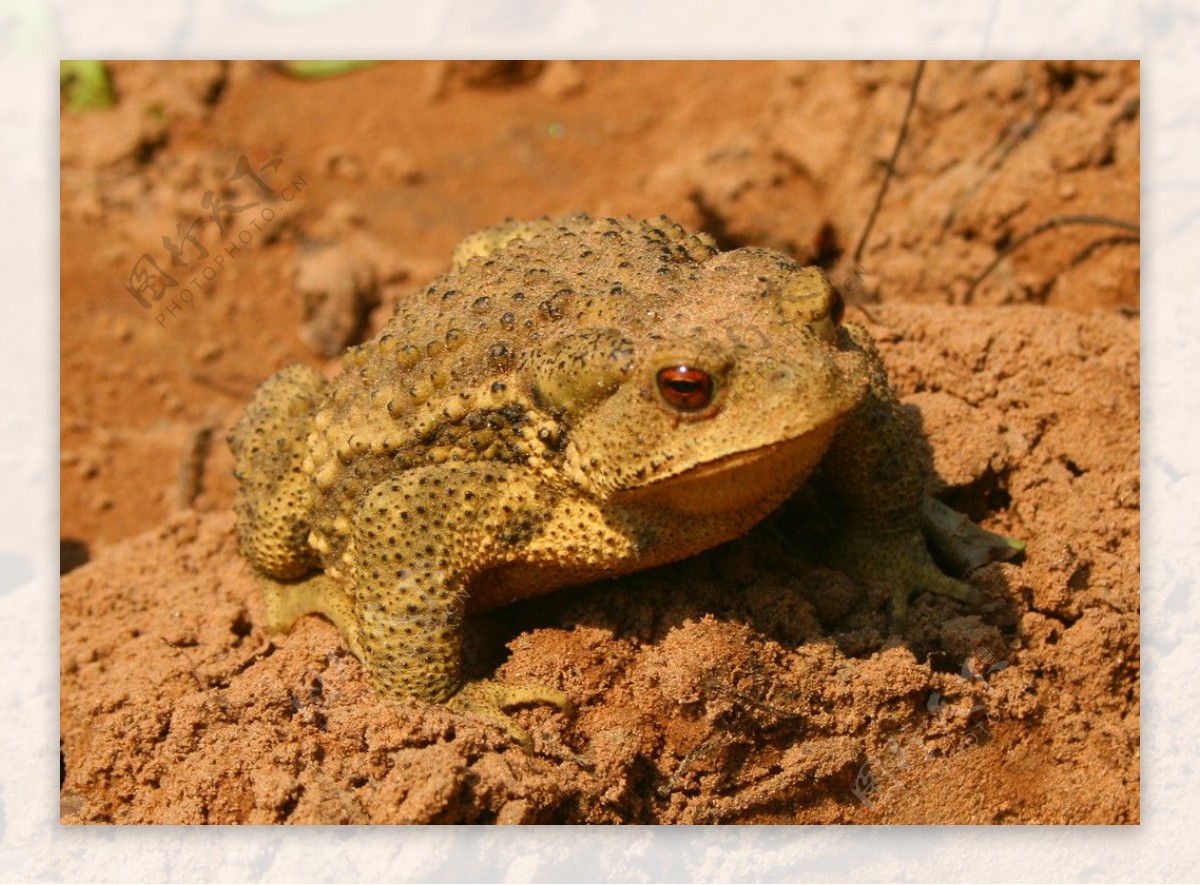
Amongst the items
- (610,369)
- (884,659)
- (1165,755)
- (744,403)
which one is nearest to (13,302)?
(610,369)

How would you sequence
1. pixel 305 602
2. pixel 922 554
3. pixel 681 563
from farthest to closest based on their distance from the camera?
pixel 305 602
pixel 922 554
pixel 681 563

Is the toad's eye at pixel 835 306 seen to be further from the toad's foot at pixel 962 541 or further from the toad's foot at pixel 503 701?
the toad's foot at pixel 503 701

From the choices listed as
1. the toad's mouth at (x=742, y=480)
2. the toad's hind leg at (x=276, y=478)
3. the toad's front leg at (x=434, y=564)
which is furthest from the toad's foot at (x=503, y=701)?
the toad's hind leg at (x=276, y=478)

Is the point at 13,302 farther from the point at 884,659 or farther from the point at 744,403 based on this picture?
the point at 884,659

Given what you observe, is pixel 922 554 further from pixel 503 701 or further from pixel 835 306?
pixel 503 701

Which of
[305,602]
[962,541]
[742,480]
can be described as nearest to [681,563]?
[742,480]

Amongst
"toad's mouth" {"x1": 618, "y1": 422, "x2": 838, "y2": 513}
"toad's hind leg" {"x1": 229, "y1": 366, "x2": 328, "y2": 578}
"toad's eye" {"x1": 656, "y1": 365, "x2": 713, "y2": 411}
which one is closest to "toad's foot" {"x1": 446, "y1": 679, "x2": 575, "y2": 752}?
"toad's mouth" {"x1": 618, "y1": 422, "x2": 838, "y2": 513}

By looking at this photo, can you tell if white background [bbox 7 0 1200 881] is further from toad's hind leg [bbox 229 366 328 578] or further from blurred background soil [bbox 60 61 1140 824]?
toad's hind leg [bbox 229 366 328 578]
